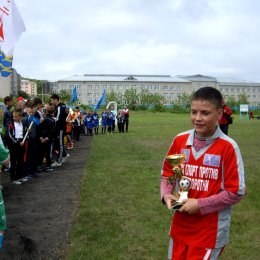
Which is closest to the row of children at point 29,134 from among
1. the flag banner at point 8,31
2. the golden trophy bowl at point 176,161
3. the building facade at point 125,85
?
the flag banner at point 8,31

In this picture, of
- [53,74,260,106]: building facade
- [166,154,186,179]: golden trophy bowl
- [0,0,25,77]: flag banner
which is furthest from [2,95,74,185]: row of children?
[53,74,260,106]: building facade

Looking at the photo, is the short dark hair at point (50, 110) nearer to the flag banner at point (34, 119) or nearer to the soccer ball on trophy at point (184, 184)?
the flag banner at point (34, 119)

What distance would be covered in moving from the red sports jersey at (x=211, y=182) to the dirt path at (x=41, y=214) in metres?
2.48

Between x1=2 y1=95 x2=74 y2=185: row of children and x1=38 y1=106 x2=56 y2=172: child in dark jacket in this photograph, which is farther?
x1=38 y1=106 x2=56 y2=172: child in dark jacket

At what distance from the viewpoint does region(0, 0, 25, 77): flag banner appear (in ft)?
25.3

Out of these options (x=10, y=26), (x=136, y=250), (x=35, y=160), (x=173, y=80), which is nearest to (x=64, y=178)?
(x=35, y=160)

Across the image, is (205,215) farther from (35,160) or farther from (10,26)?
(35,160)

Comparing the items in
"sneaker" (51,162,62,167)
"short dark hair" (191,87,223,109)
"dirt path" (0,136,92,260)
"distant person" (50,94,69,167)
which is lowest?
"sneaker" (51,162,62,167)

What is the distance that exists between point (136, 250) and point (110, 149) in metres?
11.5

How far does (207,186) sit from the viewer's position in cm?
283

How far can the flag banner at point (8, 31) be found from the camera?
7.73m

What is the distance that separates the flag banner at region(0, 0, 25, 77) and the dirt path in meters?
2.65

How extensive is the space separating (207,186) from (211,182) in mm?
43

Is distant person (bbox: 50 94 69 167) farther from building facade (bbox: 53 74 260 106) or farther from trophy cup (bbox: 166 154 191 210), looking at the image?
building facade (bbox: 53 74 260 106)
